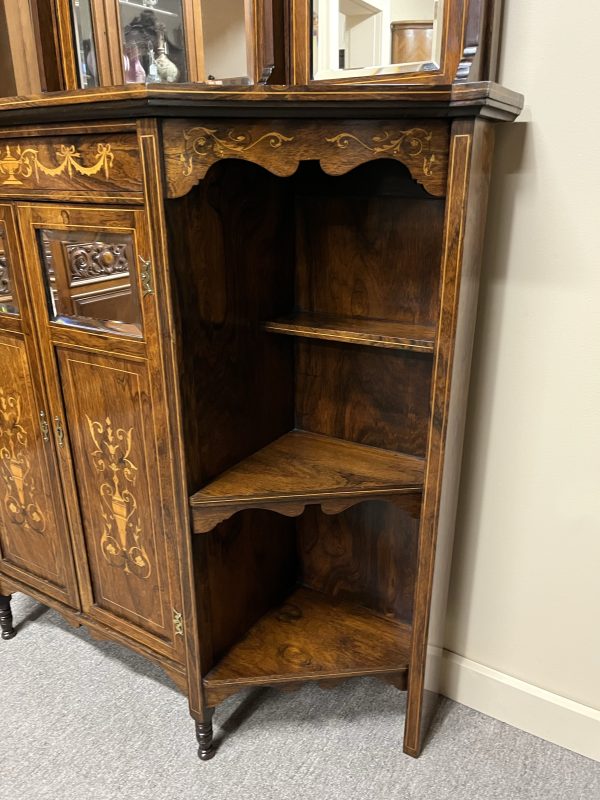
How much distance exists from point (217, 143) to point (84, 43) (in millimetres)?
695

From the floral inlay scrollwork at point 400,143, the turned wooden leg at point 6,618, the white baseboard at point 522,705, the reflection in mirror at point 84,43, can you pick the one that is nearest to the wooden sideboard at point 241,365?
the floral inlay scrollwork at point 400,143

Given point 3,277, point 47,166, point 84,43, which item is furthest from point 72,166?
point 84,43

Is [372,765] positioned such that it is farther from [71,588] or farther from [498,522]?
[71,588]

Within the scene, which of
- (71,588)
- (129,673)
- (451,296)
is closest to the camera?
(451,296)

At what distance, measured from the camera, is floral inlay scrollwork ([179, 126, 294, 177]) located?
101cm

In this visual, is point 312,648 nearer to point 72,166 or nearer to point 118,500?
point 118,500

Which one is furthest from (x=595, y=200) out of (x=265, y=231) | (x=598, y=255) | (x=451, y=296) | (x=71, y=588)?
(x=71, y=588)

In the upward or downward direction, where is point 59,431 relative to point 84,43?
downward

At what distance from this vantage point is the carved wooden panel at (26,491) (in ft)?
4.79

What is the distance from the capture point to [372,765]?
1.43 metres

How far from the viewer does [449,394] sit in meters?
1.15

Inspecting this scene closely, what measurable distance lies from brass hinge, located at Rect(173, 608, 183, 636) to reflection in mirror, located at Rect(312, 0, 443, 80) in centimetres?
113

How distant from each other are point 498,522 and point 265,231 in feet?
2.70

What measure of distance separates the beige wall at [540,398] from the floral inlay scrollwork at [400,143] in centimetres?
25
